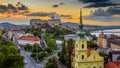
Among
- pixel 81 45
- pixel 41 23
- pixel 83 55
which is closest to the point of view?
pixel 81 45

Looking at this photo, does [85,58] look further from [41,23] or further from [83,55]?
[41,23]

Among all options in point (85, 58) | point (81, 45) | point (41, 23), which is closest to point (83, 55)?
point (85, 58)

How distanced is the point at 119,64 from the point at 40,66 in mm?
7015

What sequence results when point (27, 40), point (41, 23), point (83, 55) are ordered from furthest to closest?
point (41, 23), point (27, 40), point (83, 55)

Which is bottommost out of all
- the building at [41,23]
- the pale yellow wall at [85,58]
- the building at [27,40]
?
the building at [41,23]

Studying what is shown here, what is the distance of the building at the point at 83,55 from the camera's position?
1466 centimetres

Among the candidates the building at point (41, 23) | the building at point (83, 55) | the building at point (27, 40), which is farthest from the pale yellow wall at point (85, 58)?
the building at point (41, 23)

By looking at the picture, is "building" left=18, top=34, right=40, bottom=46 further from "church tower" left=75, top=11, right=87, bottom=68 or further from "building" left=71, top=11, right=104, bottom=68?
"church tower" left=75, top=11, right=87, bottom=68

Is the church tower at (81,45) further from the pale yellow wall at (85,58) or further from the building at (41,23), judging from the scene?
the building at (41,23)

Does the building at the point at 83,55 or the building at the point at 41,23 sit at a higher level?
the building at the point at 83,55

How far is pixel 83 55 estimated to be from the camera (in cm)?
1488

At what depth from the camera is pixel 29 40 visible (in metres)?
33.2

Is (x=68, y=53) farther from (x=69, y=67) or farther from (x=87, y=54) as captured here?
(x=87, y=54)

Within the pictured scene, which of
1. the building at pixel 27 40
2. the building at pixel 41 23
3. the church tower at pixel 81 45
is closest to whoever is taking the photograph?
the church tower at pixel 81 45
